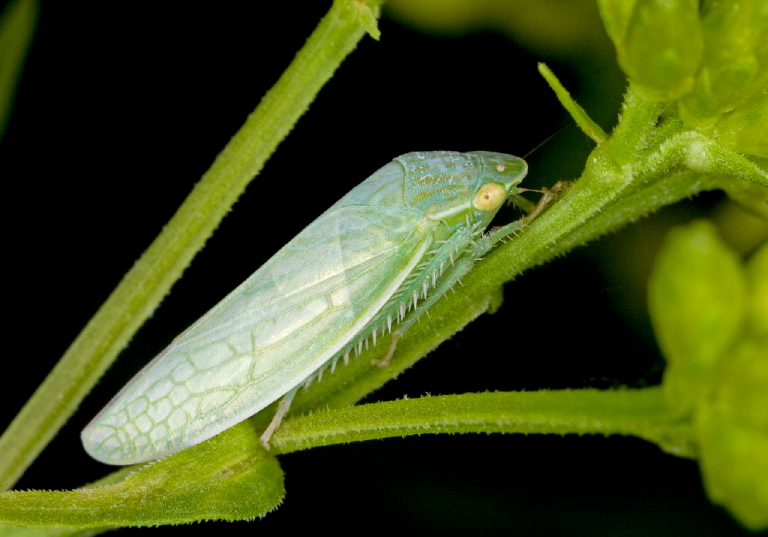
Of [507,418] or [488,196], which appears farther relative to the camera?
[488,196]

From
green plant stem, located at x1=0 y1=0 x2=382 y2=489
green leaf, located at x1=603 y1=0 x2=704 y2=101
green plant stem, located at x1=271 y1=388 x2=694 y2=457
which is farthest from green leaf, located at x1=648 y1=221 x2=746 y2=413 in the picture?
green plant stem, located at x1=0 y1=0 x2=382 y2=489

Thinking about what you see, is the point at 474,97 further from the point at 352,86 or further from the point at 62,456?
the point at 62,456

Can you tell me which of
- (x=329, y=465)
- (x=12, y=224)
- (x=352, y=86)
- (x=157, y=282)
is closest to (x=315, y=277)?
(x=157, y=282)

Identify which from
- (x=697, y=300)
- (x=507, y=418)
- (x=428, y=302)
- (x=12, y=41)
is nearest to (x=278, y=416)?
(x=428, y=302)

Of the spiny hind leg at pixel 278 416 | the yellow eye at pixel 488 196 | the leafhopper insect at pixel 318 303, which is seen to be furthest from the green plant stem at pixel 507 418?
the yellow eye at pixel 488 196

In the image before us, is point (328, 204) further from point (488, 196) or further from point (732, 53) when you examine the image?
point (732, 53)

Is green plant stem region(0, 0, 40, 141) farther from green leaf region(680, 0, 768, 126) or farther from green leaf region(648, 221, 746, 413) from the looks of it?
green leaf region(648, 221, 746, 413)

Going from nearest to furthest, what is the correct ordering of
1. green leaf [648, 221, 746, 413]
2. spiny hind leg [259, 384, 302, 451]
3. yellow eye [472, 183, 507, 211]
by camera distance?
green leaf [648, 221, 746, 413], spiny hind leg [259, 384, 302, 451], yellow eye [472, 183, 507, 211]
